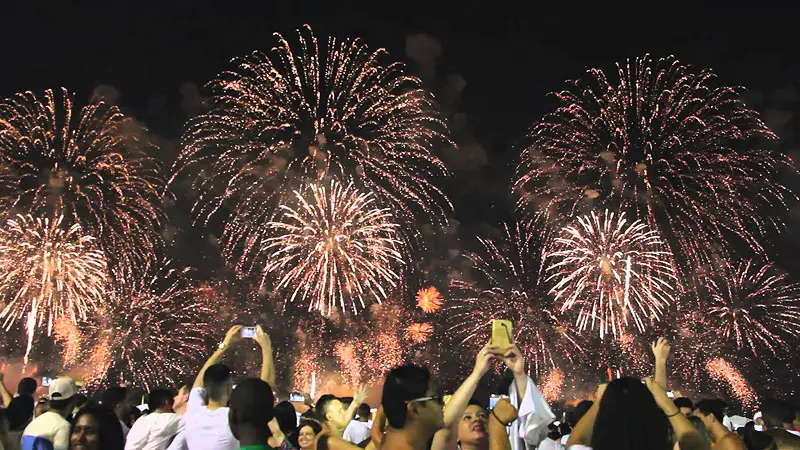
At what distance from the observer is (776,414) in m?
9.38

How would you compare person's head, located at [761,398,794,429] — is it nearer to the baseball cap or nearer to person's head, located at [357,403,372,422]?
person's head, located at [357,403,372,422]

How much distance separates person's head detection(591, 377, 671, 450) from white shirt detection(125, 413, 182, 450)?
4.14m

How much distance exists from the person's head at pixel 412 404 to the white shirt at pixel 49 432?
3.83 metres

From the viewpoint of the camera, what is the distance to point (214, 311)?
197 ft

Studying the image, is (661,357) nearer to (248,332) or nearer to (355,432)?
(248,332)

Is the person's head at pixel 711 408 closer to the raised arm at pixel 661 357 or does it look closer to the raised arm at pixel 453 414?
the raised arm at pixel 661 357

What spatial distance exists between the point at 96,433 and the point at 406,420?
1903mm

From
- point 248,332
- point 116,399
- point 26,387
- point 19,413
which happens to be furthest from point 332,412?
point 26,387

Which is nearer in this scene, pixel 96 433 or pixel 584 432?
pixel 584 432

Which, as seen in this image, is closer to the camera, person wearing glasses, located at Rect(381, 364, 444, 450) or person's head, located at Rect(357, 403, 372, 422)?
person wearing glasses, located at Rect(381, 364, 444, 450)

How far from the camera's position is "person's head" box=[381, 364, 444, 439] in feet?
17.9

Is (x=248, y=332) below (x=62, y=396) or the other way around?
the other way around

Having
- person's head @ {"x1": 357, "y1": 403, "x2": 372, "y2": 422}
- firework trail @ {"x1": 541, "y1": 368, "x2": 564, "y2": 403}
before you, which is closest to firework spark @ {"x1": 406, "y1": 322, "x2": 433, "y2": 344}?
firework trail @ {"x1": 541, "y1": 368, "x2": 564, "y2": 403}

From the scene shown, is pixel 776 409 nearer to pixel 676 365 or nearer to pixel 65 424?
pixel 65 424
